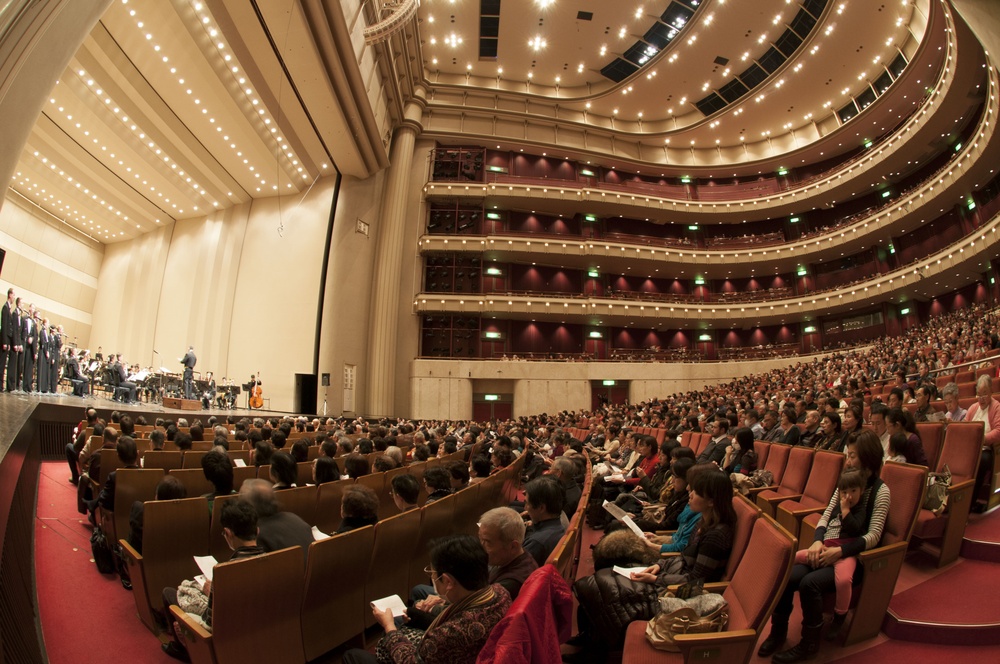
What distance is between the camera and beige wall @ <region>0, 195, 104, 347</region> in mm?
16453

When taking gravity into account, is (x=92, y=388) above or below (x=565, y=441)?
above

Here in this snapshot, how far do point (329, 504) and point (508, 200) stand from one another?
17681 millimetres

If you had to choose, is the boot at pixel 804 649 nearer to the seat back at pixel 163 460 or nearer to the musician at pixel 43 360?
the seat back at pixel 163 460

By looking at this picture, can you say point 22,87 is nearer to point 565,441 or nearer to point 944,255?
point 565,441

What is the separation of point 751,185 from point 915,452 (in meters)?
23.1

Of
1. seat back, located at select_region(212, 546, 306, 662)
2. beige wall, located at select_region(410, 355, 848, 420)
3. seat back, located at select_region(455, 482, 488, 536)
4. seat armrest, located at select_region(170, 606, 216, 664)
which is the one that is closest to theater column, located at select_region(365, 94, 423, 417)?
beige wall, located at select_region(410, 355, 848, 420)

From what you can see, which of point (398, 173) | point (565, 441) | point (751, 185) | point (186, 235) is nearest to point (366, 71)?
point (398, 173)

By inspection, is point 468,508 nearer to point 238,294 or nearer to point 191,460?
point 191,460

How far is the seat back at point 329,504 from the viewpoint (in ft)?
10.5

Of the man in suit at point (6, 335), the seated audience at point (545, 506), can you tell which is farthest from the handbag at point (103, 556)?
the man in suit at point (6, 335)

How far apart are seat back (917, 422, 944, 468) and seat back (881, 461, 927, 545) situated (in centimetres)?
101

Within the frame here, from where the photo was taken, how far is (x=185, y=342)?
17125 millimetres

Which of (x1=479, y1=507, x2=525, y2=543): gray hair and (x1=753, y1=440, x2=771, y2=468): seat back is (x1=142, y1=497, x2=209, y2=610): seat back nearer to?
(x1=479, y1=507, x2=525, y2=543): gray hair

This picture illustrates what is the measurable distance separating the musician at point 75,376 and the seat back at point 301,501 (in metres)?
10.8
